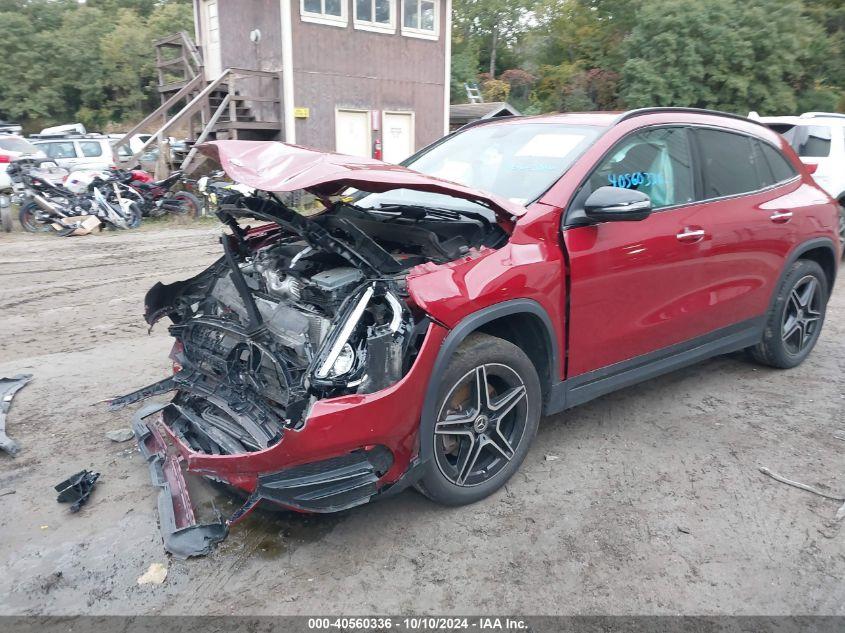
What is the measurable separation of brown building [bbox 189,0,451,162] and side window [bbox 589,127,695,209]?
1415 centimetres

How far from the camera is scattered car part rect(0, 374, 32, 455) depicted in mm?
3766

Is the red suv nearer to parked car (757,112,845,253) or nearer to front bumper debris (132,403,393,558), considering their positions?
front bumper debris (132,403,393,558)

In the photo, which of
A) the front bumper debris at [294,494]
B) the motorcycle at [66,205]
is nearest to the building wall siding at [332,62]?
the motorcycle at [66,205]

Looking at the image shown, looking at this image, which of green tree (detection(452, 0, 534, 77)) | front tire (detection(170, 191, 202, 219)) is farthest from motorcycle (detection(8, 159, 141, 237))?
green tree (detection(452, 0, 534, 77))

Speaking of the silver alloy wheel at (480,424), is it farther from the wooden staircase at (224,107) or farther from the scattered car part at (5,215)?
the wooden staircase at (224,107)

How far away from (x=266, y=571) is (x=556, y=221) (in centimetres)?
213

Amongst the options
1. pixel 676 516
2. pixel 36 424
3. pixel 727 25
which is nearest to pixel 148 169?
pixel 36 424

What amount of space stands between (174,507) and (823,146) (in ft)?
31.1

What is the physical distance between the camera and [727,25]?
78.4 feet

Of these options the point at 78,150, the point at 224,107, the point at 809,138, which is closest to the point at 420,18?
the point at 224,107

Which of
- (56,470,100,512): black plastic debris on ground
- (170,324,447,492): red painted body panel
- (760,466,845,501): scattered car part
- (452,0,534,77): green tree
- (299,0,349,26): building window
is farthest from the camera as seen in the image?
(452,0,534,77): green tree

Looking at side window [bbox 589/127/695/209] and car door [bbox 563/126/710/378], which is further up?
side window [bbox 589/127/695/209]

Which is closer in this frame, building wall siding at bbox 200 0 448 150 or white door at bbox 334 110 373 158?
building wall siding at bbox 200 0 448 150

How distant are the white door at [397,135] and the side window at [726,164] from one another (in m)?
14.8
